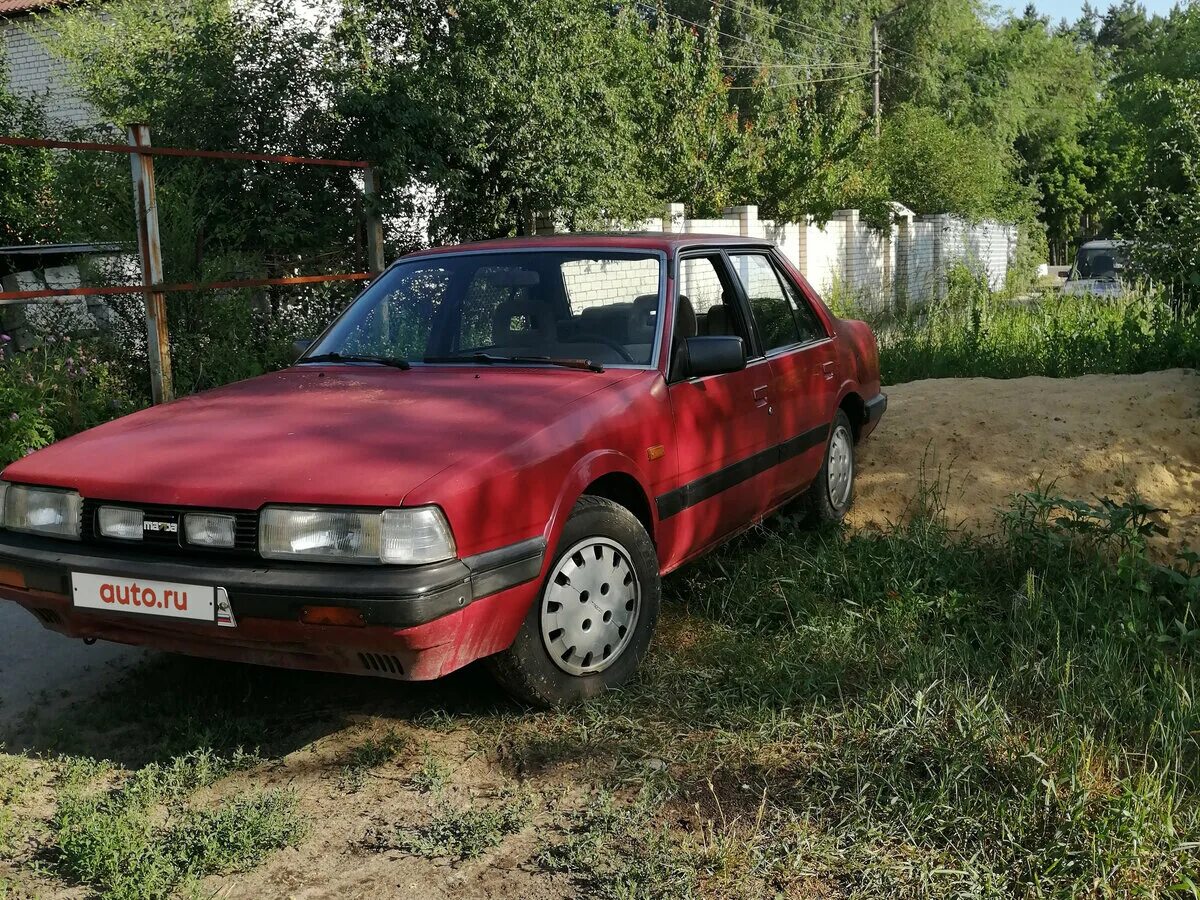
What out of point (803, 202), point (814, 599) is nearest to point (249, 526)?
point (814, 599)

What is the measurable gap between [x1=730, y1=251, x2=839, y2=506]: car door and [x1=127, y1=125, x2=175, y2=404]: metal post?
4035 millimetres

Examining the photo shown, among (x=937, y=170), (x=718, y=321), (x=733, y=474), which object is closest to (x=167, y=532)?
(x=733, y=474)

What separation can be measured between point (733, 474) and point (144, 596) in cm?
241

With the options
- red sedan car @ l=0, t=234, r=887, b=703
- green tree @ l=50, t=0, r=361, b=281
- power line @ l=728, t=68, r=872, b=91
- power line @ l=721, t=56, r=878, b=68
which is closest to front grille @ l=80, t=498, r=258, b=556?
red sedan car @ l=0, t=234, r=887, b=703

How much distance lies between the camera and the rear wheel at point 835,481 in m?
5.99

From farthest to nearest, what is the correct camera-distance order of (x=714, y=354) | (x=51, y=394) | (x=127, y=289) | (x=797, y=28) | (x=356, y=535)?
(x=797, y=28) → (x=51, y=394) → (x=127, y=289) → (x=714, y=354) → (x=356, y=535)

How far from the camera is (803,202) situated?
19609 mm

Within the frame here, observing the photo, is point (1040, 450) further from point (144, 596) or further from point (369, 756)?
point (144, 596)

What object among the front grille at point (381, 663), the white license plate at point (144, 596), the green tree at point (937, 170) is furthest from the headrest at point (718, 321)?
the green tree at point (937, 170)

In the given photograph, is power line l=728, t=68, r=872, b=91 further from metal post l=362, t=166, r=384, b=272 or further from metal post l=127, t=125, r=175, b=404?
metal post l=127, t=125, r=175, b=404

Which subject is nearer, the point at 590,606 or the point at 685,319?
the point at 590,606

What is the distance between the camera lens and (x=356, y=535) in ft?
11.0

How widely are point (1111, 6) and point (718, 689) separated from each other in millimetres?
126620

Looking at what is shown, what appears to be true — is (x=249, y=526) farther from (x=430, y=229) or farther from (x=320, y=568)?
(x=430, y=229)
